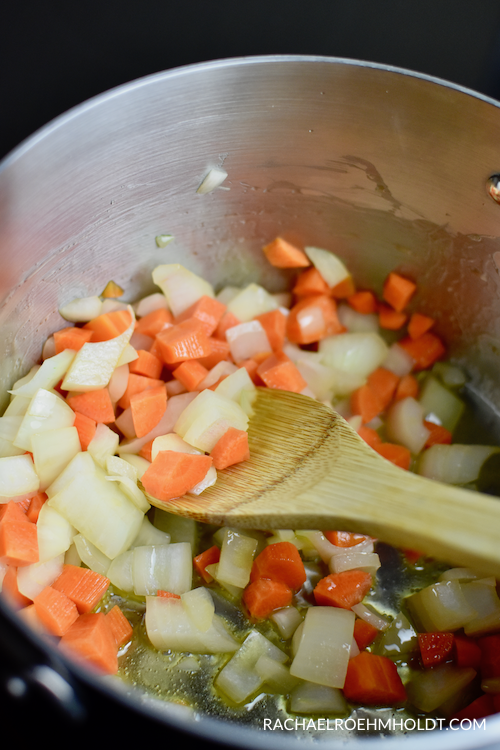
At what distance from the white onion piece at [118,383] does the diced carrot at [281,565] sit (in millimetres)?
567

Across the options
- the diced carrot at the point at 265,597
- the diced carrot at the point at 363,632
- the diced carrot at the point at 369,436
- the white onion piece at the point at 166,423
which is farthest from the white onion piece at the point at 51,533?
the diced carrot at the point at 369,436

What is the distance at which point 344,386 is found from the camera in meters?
1.81

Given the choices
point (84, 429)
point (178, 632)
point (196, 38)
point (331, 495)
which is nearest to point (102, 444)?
point (84, 429)

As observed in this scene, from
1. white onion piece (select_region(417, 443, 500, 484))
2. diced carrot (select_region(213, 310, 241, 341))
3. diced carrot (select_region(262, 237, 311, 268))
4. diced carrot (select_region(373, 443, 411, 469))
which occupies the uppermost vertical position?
diced carrot (select_region(262, 237, 311, 268))

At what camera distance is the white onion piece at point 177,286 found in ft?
5.64

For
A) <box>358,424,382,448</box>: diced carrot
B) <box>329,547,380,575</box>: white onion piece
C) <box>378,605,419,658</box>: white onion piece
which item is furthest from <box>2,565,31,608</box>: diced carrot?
<box>358,424,382,448</box>: diced carrot

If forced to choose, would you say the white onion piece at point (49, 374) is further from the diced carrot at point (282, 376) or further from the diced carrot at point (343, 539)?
the diced carrot at point (343, 539)

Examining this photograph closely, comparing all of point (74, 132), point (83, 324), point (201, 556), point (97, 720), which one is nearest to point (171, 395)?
point (83, 324)

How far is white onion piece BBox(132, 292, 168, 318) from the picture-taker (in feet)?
5.69

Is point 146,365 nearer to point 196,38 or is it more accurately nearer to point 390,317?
point 390,317

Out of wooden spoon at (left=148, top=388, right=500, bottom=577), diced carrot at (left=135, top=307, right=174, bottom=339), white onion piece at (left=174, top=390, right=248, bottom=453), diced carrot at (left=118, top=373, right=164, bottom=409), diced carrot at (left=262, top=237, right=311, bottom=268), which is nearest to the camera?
wooden spoon at (left=148, top=388, right=500, bottom=577)

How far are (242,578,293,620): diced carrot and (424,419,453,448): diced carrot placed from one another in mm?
637

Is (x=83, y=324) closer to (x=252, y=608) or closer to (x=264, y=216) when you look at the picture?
(x=264, y=216)

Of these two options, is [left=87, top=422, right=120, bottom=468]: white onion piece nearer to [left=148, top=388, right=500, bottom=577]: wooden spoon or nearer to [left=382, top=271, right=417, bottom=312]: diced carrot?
[left=148, top=388, right=500, bottom=577]: wooden spoon
